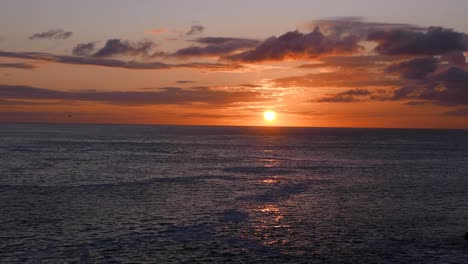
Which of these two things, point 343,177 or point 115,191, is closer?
point 115,191

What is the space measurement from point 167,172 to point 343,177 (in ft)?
104

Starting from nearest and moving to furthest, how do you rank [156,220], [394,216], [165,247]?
[165,247] → [156,220] → [394,216]

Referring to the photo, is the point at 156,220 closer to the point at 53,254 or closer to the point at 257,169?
the point at 53,254

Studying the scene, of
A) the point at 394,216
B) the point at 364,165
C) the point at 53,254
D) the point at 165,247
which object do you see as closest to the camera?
the point at 53,254

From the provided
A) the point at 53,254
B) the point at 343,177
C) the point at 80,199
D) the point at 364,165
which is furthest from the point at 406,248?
the point at 364,165

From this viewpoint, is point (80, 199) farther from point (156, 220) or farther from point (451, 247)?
point (451, 247)

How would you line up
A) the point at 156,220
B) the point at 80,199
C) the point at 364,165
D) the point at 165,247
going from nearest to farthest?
1. the point at 165,247
2. the point at 156,220
3. the point at 80,199
4. the point at 364,165

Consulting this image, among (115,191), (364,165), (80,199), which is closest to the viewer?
(80,199)

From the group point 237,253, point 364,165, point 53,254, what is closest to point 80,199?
point 53,254

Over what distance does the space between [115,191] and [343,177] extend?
40742 millimetres

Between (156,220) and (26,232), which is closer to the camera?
(26,232)

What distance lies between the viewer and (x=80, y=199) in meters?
60.8

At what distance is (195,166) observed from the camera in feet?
354

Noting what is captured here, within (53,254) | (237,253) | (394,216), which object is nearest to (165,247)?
(237,253)
